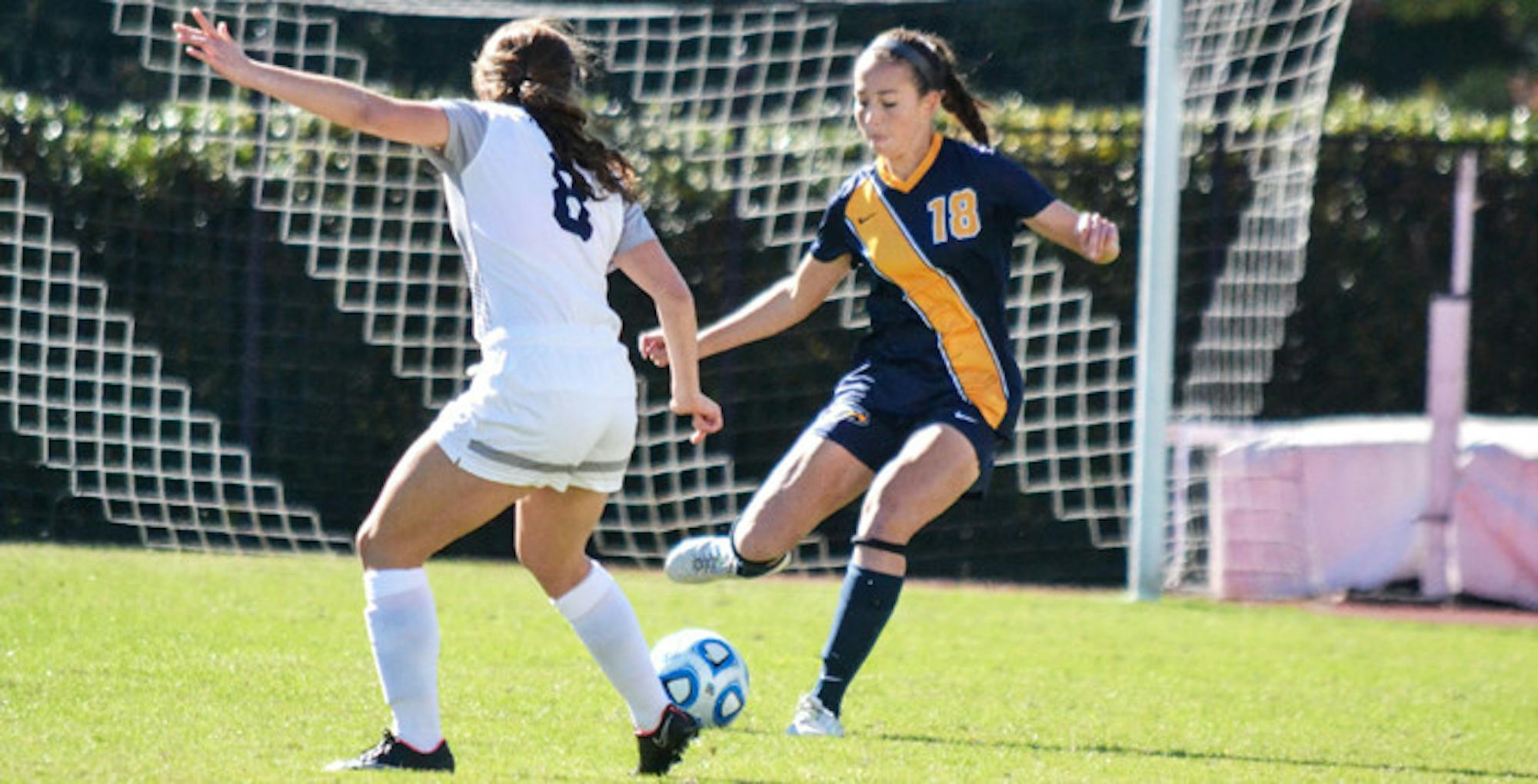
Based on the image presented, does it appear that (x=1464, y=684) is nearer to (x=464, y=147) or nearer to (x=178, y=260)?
(x=464, y=147)

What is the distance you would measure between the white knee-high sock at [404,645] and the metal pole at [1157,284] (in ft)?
19.1

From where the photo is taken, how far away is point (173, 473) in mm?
10500

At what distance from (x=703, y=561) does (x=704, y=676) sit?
47 centimetres

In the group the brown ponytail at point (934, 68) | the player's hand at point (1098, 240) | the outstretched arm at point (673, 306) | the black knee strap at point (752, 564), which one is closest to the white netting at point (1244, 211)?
the brown ponytail at point (934, 68)

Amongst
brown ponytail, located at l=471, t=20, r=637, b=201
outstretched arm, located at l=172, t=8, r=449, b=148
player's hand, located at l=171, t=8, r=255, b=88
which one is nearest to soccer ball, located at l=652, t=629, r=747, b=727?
brown ponytail, located at l=471, t=20, r=637, b=201

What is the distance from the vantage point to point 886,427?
19.5ft

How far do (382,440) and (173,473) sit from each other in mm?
1098

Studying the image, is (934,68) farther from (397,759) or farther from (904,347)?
(397,759)

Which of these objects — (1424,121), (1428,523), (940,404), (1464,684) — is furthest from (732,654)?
(1424,121)

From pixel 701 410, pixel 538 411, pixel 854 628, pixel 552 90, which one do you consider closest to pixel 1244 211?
pixel 854 628

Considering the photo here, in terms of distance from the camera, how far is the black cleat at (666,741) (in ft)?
15.2

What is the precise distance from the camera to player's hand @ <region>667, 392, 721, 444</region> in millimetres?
4715

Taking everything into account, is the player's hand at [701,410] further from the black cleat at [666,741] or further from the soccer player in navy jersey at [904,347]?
the soccer player in navy jersey at [904,347]

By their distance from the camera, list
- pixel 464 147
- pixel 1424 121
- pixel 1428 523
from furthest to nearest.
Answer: pixel 1424 121
pixel 1428 523
pixel 464 147
